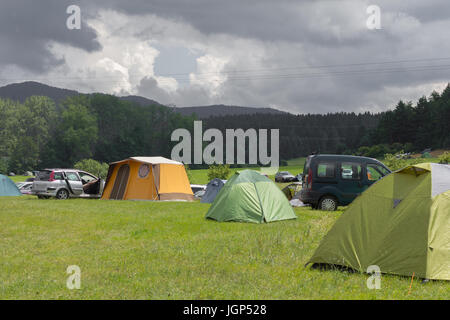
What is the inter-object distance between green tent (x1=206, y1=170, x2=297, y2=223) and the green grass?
0.56m

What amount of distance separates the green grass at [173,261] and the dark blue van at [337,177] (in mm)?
3038

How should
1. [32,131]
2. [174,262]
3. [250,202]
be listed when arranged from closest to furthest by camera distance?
[174,262] < [250,202] < [32,131]

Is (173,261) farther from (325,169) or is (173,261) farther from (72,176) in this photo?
(72,176)

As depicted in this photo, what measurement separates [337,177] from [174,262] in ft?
34.9

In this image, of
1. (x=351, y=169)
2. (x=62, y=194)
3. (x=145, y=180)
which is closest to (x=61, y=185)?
(x=62, y=194)

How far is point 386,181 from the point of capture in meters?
7.53

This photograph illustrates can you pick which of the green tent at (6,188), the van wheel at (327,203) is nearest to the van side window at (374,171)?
the van wheel at (327,203)

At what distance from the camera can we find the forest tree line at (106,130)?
269ft

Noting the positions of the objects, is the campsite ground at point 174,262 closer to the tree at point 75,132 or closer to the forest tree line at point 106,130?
the tree at point 75,132

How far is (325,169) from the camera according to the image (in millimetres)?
17516

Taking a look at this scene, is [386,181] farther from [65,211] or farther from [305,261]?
[65,211]

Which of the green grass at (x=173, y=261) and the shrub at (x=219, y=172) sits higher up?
the green grass at (x=173, y=261)

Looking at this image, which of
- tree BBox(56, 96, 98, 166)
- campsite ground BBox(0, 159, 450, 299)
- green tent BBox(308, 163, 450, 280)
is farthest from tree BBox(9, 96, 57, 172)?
green tent BBox(308, 163, 450, 280)
